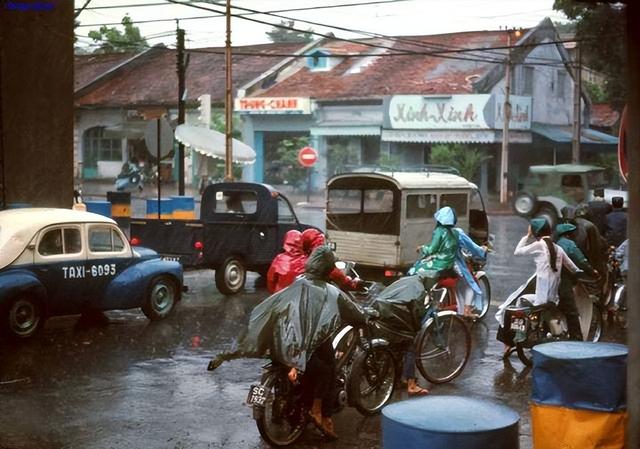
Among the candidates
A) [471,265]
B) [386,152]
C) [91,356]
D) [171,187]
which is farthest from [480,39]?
[91,356]

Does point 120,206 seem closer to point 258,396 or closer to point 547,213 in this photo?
point 547,213

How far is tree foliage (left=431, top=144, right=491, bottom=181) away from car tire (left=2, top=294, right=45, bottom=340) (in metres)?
29.2

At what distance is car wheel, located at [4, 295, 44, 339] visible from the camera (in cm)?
1112

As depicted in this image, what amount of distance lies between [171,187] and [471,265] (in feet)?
115

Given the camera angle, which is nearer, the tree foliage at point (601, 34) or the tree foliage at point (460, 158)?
the tree foliage at point (601, 34)

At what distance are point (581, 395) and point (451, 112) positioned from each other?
3540cm

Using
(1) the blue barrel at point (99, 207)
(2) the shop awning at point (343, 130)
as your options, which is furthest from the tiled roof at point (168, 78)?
(1) the blue barrel at point (99, 207)

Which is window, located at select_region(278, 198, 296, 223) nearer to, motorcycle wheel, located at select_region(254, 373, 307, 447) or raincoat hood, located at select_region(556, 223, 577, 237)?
raincoat hood, located at select_region(556, 223, 577, 237)

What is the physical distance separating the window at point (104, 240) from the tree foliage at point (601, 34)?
25942 millimetres

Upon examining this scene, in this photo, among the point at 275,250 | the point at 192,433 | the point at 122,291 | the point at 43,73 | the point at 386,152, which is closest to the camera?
the point at 192,433

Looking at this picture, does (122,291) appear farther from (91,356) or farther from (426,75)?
(426,75)

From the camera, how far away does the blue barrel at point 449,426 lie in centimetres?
380

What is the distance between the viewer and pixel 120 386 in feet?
30.3

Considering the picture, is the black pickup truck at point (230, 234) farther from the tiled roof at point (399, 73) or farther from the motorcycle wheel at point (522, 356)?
the tiled roof at point (399, 73)
